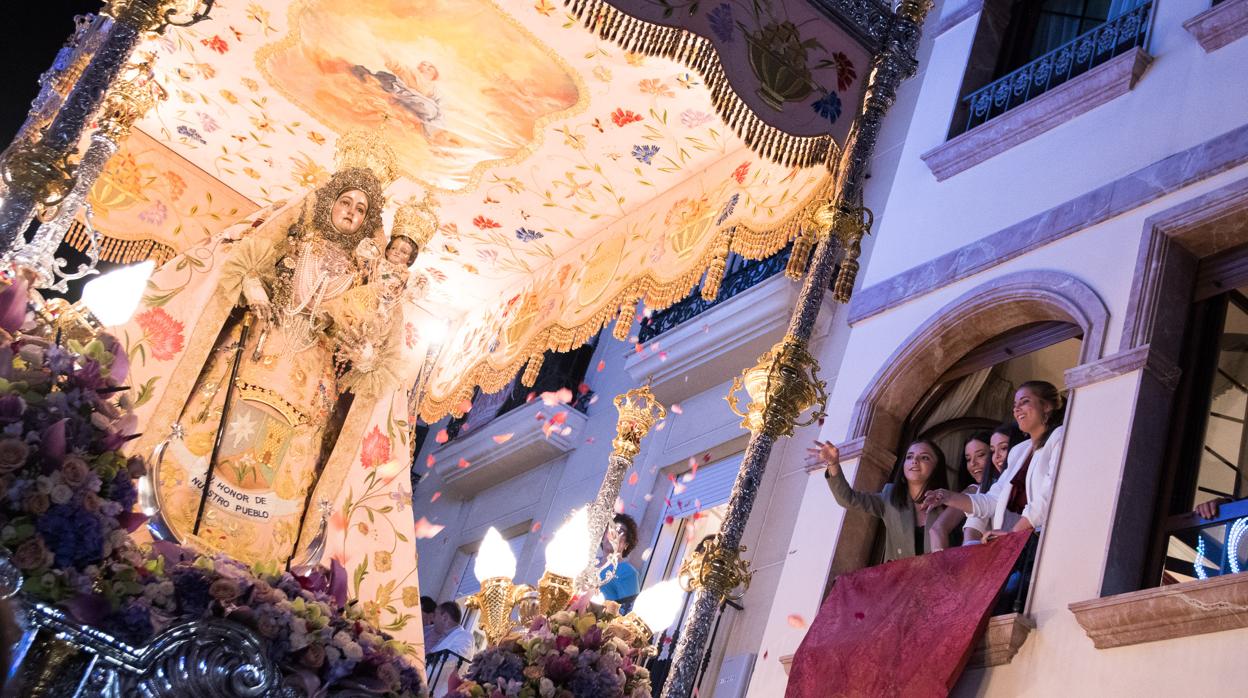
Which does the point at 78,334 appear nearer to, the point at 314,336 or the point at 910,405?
the point at 314,336

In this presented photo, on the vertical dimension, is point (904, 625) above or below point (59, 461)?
above

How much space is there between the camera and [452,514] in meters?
14.3

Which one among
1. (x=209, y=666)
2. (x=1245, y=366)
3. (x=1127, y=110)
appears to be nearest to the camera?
(x=209, y=666)

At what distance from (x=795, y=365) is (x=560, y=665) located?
149 centimetres

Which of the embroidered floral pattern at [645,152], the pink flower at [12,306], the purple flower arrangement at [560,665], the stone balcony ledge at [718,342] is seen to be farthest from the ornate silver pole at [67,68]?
the stone balcony ledge at [718,342]

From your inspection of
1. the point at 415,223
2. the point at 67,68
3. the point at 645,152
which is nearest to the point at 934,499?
the point at 645,152

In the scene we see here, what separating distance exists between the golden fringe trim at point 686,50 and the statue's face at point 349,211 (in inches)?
82.1

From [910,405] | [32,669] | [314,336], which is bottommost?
[32,669]

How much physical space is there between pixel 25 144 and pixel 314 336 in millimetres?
2463

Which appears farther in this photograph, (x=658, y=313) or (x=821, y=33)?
(x=658, y=313)

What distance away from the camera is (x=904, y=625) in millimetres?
6020

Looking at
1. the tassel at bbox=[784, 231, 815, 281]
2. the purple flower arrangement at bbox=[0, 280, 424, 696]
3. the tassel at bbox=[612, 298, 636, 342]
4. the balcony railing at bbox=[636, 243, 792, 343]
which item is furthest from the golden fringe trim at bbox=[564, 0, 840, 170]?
the balcony railing at bbox=[636, 243, 792, 343]

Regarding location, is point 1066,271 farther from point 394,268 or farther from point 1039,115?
point 394,268

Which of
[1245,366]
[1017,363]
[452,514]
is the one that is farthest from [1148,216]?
[452,514]
